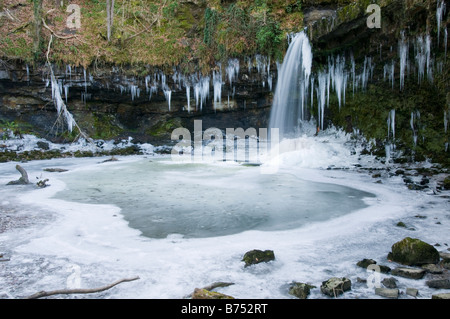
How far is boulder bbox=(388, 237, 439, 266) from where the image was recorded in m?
2.61

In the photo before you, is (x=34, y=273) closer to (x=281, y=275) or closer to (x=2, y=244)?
(x=2, y=244)

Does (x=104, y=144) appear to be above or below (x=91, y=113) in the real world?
below

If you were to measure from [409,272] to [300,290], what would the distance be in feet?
3.21

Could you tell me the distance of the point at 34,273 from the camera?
98.6 inches

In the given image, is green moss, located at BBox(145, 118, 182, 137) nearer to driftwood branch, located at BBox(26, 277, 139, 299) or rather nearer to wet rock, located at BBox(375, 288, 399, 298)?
driftwood branch, located at BBox(26, 277, 139, 299)

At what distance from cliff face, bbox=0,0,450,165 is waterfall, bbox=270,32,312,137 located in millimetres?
544

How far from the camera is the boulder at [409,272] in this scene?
2.39 m

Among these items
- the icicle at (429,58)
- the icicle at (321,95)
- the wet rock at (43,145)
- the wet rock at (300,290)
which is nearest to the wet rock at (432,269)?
the wet rock at (300,290)

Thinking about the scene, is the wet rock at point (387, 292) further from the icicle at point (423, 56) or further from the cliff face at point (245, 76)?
the icicle at point (423, 56)

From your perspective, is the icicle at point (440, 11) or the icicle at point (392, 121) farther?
→ the icicle at point (392, 121)

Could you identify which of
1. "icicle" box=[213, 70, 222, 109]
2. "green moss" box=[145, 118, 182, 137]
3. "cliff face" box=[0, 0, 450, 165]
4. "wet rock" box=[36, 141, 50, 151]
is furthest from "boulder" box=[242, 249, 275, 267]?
"green moss" box=[145, 118, 182, 137]

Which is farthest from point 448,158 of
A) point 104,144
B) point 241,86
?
point 104,144

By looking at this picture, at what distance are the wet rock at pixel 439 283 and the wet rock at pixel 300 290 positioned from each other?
0.90 metres

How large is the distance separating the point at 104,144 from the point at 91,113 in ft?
6.65
